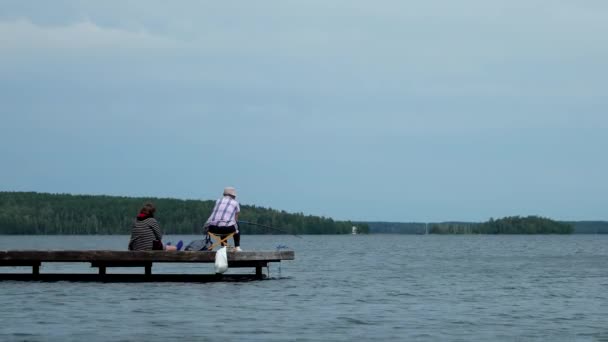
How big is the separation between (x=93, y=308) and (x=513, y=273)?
24.9 m

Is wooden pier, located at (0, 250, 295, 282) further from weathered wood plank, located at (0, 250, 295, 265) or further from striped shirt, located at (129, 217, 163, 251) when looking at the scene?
striped shirt, located at (129, 217, 163, 251)

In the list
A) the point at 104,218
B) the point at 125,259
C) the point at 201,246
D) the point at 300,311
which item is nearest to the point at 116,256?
the point at 125,259

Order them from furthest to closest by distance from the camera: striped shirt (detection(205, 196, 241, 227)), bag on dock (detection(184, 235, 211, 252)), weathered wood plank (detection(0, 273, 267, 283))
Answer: weathered wood plank (detection(0, 273, 267, 283)), bag on dock (detection(184, 235, 211, 252)), striped shirt (detection(205, 196, 241, 227))

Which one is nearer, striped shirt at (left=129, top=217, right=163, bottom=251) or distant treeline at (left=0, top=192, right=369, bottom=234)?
striped shirt at (left=129, top=217, right=163, bottom=251)

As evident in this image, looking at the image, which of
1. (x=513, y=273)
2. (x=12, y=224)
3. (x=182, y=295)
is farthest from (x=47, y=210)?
(x=182, y=295)

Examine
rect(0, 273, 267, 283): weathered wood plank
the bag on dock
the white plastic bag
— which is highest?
the bag on dock

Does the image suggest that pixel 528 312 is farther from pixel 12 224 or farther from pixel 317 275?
pixel 12 224

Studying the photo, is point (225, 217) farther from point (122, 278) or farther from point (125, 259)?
point (122, 278)

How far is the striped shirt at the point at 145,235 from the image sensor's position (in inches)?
1108

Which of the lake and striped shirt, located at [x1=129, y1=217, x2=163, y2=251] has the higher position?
striped shirt, located at [x1=129, y1=217, x2=163, y2=251]

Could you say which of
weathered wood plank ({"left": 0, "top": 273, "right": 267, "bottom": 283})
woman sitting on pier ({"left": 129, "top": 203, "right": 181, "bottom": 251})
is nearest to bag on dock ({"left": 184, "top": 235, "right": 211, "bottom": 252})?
woman sitting on pier ({"left": 129, "top": 203, "right": 181, "bottom": 251})

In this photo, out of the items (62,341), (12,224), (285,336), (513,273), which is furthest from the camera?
(12,224)

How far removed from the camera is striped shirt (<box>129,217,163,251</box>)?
28141 mm

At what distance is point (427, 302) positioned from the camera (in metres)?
27.0
